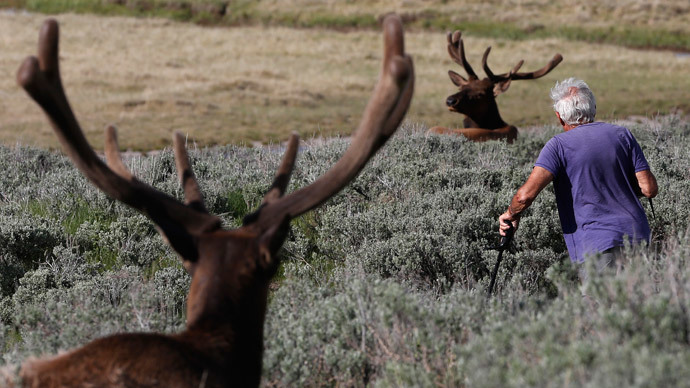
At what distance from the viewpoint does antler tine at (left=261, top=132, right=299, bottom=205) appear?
3499 millimetres

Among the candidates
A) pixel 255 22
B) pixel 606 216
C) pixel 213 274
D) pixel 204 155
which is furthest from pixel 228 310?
pixel 255 22

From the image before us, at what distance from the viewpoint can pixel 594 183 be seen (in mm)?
5137

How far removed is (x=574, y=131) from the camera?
5.25 metres

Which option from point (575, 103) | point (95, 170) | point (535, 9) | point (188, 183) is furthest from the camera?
point (535, 9)

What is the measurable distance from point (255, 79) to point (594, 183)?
84.7 feet

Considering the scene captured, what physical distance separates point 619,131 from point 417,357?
242cm

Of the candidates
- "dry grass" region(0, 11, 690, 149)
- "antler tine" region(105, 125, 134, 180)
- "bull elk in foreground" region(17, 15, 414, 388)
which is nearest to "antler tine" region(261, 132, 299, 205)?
"bull elk in foreground" region(17, 15, 414, 388)

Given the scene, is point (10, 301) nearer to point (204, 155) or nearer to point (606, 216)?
point (606, 216)

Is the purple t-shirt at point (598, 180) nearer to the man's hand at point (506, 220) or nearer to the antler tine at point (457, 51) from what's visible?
the man's hand at point (506, 220)

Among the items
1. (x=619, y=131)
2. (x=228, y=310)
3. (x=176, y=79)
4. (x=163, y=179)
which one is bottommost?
(x=228, y=310)

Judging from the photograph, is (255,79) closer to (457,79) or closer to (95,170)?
(457,79)

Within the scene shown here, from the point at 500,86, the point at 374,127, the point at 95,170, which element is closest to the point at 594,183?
the point at 374,127

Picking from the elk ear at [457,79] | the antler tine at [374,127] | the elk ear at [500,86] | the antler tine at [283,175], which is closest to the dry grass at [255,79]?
the elk ear at [457,79]

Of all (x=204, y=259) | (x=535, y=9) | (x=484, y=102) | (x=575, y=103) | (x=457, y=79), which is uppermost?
(x=535, y=9)
